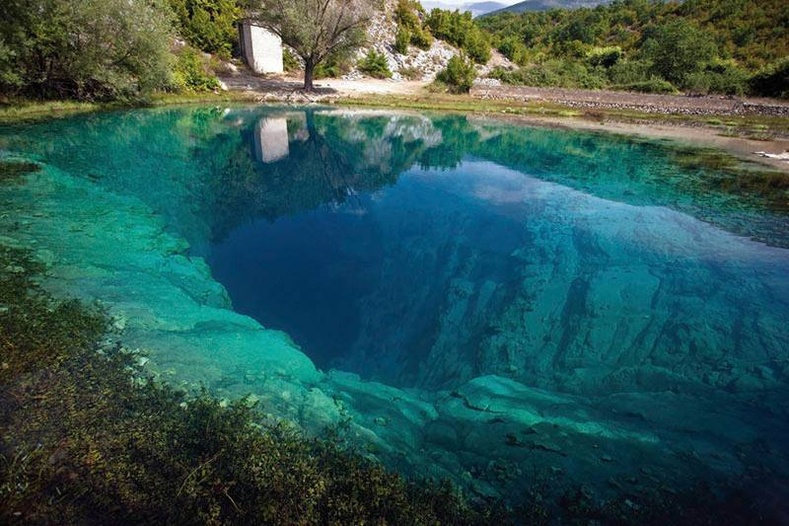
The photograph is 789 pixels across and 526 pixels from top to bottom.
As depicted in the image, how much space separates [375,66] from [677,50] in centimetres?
3512

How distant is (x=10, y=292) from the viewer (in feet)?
21.7

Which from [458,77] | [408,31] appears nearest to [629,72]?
[458,77]

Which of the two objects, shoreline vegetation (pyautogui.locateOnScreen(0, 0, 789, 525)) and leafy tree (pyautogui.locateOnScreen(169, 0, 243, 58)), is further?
leafy tree (pyautogui.locateOnScreen(169, 0, 243, 58))

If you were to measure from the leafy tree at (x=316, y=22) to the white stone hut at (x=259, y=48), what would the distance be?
14.3ft

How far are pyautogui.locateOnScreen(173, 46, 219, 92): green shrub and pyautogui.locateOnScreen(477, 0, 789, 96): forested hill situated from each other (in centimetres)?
3509

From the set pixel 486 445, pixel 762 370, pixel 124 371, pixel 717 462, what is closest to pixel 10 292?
pixel 124 371

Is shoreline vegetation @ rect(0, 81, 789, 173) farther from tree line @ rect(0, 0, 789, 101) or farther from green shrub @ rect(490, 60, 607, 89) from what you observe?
green shrub @ rect(490, 60, 607, 89)

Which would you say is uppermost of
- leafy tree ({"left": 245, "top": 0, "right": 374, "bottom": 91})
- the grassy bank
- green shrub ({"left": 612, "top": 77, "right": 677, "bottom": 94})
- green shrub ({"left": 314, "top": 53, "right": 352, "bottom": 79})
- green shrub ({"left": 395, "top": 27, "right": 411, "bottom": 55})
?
green shrub ({"left": 395, "top": 27, "right": 411, "bottom": 55})

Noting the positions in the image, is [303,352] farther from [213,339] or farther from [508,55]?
[508,55]

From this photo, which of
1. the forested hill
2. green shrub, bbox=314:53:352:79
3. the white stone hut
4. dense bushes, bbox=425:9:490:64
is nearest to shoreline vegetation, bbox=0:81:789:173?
the white stone hut

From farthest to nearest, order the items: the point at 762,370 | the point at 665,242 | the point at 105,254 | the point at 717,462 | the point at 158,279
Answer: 1. the point at 665,242
2. the point at 105,254
3. the point at 158,279
4. the point at 762,370
5. the point at 717,462

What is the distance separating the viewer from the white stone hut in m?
42.4

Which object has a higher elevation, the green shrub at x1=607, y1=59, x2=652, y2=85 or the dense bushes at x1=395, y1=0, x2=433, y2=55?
the dense bushes at x1=395, y1=0, x2=433, y2=55

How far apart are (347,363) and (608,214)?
11.7 metres
